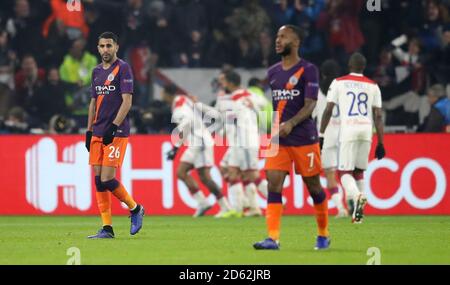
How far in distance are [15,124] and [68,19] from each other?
2978 mm

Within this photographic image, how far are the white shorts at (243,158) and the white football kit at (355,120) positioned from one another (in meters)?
2.64

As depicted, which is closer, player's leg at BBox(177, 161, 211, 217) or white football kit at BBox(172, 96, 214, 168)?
player's leg at BBox(177, 161, 211, 217)

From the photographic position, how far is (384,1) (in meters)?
25.1

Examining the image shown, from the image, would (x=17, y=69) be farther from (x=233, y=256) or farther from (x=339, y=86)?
(x=233, y=256)

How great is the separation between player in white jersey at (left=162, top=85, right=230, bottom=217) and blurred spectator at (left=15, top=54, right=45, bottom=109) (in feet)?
10.7

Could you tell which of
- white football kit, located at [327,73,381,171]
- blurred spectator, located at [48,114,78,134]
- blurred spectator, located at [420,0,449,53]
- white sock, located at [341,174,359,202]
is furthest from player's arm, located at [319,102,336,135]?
blurred spectator, located at [420,0,449,53]

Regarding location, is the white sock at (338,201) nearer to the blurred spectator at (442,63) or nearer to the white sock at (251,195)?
the white sock at (251,195)

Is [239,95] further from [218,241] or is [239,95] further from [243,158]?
[218,241]

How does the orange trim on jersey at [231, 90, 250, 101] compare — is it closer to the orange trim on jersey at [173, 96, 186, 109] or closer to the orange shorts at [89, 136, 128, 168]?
the orange trim on jersey at [173, 96, 186, 109]

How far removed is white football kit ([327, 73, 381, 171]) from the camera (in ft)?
60.5

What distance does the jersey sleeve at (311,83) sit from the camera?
41.4 feet

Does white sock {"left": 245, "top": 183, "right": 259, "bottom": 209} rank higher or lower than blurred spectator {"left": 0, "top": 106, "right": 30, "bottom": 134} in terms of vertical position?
lower

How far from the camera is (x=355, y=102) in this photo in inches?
734
